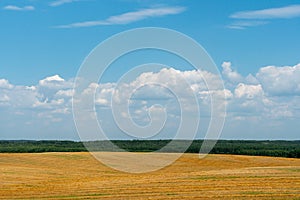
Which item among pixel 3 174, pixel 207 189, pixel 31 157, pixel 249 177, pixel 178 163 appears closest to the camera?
pixel 207 189

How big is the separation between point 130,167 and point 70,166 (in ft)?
26.1

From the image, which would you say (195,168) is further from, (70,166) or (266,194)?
(266,194)

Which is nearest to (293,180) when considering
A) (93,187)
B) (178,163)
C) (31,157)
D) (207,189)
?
(207,189)

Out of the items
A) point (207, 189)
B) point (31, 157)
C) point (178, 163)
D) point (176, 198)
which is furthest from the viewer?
point (31, 157)

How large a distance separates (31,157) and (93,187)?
1678 inches

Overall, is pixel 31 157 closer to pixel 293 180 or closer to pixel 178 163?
pixel 178 163

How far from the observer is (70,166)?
222 feet

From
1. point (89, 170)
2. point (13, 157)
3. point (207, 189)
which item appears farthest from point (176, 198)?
point (13, 157)

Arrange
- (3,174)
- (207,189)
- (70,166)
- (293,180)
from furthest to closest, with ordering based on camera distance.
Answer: (70,166)
(3,174)
(293,180)
(207,189)

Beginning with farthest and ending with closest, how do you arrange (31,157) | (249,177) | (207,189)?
(31,157)
(249,177)
(207,189)

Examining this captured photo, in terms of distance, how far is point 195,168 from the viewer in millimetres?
66438

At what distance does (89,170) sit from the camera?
63.2 m

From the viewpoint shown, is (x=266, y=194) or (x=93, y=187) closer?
(x=266, y=194)

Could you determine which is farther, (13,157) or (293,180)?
(13,157)
